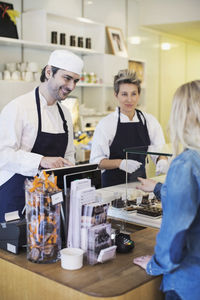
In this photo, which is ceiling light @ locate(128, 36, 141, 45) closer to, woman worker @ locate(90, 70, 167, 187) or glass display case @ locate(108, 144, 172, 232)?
woman worker @ locate(90, 70, 167, 187)

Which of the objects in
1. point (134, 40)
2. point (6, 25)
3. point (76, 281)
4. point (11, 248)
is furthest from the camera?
point (134, 40)

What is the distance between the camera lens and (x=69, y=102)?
4.82 meters

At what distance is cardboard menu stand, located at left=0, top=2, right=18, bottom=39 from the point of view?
417 cm

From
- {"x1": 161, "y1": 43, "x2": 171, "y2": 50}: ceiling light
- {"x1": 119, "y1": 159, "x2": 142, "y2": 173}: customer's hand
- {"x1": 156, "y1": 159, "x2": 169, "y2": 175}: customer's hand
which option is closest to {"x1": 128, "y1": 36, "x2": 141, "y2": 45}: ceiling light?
{"x1": 161, "y1": 43, "x2": 171, "y2": 50}: ceiling light

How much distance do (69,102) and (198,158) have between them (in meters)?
3.55

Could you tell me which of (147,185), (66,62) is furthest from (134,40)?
(147,185)

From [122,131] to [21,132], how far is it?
Answer: 95cm

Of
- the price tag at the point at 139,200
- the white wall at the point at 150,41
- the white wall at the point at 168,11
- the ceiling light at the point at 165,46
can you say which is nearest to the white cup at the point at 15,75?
the white wall at the point at 150,41

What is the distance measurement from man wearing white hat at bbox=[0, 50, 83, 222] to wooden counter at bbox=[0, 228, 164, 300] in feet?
2.11

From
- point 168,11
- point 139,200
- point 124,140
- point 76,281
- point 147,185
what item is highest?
point 168,11

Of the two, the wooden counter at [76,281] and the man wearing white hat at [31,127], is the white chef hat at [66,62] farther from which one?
the wooden counter at [76,281]

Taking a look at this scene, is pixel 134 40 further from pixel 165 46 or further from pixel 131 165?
pixel 131 165

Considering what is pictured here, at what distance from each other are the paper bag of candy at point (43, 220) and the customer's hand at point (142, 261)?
310 millimetres

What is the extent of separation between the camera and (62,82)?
235cm
